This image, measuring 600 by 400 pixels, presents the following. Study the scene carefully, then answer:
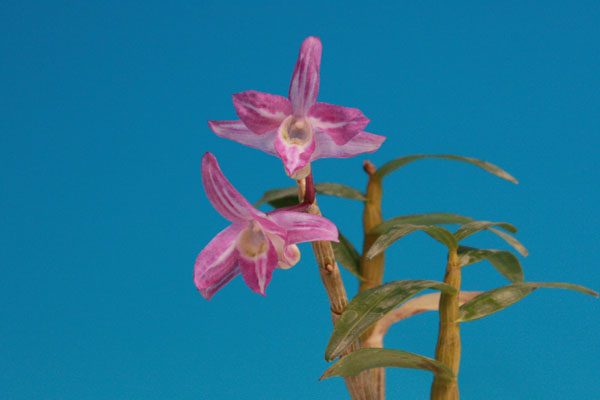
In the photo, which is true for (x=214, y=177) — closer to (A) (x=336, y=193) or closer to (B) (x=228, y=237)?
(B) (x=228, y=237)

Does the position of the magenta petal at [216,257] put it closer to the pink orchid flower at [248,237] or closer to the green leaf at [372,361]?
the pink orchid flower at [248,237]

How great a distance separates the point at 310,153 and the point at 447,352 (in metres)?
0.39

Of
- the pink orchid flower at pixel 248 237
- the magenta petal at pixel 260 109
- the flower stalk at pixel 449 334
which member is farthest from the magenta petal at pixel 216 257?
the flower stalk at pixel 449 334

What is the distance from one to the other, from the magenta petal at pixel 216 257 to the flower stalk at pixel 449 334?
32 centimetres

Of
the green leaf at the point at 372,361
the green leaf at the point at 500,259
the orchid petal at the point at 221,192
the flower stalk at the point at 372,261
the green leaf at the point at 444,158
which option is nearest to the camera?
the orchid petal at the point at 221,192

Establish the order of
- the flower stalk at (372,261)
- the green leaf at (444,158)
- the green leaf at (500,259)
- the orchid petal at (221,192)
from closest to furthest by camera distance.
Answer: the orchid petal at (221,192) → the green leaf at (500,259) → the green leaf at (444,158) → the flower stalk at (372,261)

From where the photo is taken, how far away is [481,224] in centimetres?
81

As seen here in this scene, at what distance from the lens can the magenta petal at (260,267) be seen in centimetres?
65

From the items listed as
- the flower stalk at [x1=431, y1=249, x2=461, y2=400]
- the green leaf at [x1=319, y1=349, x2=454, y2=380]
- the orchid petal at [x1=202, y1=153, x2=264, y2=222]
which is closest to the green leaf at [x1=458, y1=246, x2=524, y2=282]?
the flower stalk at [x1=431, y1=249, x2=461, y2=400]

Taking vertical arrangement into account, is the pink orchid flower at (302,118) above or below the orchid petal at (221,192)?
above

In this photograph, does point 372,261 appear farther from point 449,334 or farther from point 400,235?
point 400,235

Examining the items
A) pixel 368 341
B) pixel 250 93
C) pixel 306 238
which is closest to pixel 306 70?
pixel 250 93

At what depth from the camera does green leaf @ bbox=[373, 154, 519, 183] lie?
3.25 feet

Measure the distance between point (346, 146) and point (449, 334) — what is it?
330 millimetres
